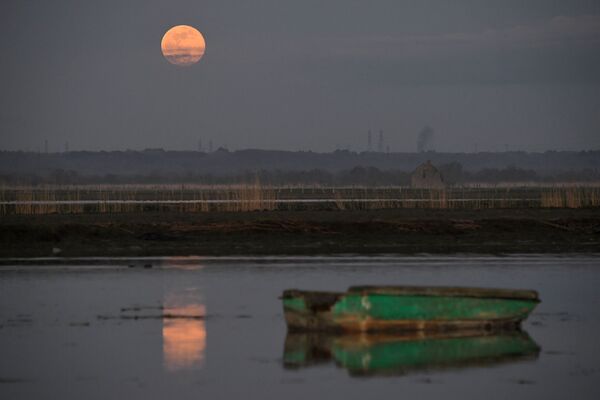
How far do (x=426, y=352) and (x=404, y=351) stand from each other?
332 millimetres

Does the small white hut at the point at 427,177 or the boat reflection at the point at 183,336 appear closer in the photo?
the boat reflection at the point at 183,336

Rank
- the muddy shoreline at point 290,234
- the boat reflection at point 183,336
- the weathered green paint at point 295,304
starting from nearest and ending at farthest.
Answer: the boat reflection at point 183,336, the weathered green paint at point 295,304, the muddy shoreline at point 290,234

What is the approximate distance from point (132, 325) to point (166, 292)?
472 centimetres

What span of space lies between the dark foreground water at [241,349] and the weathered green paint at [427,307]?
1.70ft

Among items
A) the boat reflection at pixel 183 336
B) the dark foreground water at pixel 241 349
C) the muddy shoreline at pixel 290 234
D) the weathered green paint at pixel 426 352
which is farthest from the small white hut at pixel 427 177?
the weathered green paint at pixel 426 352

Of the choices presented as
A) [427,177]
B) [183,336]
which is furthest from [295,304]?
[427,177]

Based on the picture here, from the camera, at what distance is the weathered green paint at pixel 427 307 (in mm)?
19812

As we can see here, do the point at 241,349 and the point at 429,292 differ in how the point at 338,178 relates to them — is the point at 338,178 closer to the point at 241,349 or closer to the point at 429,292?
the point at 429,292

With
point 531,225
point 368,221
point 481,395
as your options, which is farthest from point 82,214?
point 481,395

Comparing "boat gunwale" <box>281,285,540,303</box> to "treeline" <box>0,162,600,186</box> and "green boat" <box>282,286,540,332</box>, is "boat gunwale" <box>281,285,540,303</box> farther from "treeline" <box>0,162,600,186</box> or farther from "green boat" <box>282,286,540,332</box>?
"treeline" <box>0,162,600,186</box>

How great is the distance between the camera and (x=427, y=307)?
795 inches

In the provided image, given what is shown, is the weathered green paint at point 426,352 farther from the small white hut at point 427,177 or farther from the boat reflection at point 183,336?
the small white hut at point 427,177

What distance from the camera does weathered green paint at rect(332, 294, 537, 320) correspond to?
65.0ft

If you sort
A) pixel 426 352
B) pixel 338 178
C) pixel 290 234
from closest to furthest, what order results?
pixel 426 352 < pixel 290 234 < pixel 338 178
